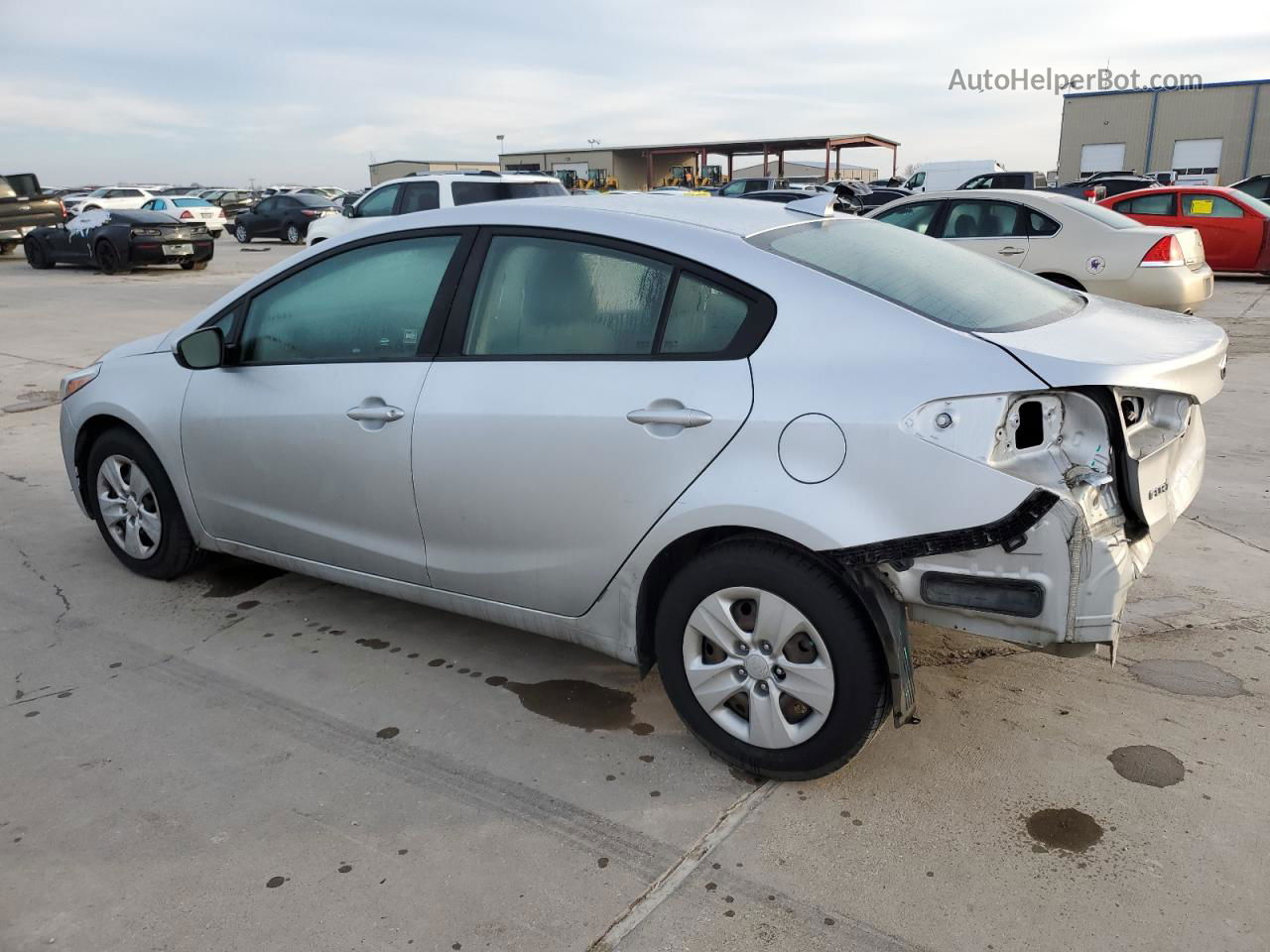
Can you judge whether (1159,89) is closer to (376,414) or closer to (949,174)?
(949,174)

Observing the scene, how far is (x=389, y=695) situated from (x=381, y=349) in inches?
46.3

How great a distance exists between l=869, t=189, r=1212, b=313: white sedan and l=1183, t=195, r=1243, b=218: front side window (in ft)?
21.0

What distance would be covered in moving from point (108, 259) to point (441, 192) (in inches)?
365

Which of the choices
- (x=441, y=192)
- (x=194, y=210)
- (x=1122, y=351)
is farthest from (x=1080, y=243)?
(x=194, y=210)

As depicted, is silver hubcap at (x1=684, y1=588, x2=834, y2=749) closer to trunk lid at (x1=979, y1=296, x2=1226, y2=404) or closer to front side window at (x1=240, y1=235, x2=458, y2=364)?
trunk lid at (x1=979, y1=296, x2=1226, y2=404)

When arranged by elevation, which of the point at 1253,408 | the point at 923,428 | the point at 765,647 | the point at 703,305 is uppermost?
the point at 703,305

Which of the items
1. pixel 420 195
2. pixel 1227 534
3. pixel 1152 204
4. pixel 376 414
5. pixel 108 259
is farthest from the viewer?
pixel 108 259

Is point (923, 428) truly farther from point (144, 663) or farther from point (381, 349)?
point (144, 663)

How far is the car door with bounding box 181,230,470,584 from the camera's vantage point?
3.37m

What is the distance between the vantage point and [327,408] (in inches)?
→ 137

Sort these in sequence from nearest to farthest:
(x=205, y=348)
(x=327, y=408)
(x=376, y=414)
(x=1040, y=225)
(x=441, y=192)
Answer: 1. (x=376, y=414)
2. (x=327, y=408)
3. (x=205, y=348)
4. (x=1040, y=225)
5. (x=441, y=192)

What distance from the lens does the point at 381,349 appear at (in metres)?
3.47

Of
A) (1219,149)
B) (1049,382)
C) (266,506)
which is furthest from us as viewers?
(1219,149)

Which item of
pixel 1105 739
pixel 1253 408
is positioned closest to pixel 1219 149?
pixel 1253 408
